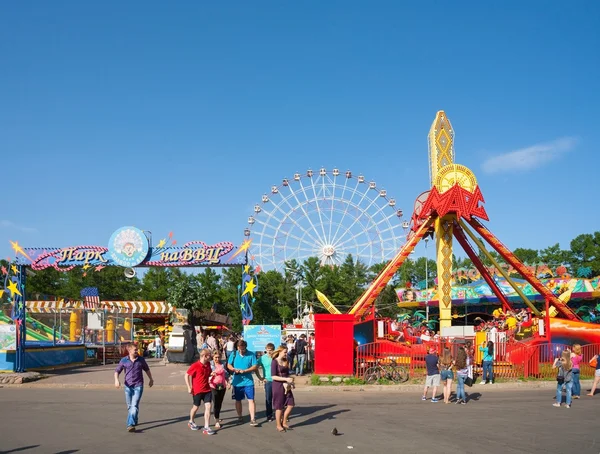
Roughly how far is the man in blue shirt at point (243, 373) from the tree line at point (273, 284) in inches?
1835

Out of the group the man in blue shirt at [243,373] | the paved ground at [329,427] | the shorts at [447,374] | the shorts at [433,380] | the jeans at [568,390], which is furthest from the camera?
the shorts at [433,380]

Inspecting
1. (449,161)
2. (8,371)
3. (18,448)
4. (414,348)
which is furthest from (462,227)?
(18,448)

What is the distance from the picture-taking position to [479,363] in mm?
20984

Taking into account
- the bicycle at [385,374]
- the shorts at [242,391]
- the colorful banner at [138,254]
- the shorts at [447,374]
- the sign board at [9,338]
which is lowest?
the bicycle at [385,374]

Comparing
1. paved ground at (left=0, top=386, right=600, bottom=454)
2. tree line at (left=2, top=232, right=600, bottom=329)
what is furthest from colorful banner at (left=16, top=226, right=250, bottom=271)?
tree line at (left=2, top=232, right=600, bottom=329)

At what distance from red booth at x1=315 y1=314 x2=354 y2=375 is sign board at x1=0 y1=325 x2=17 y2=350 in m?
11.4

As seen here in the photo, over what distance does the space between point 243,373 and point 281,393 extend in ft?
3.25

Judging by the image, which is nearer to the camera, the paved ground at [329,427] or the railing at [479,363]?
the paved ground at [329,427]

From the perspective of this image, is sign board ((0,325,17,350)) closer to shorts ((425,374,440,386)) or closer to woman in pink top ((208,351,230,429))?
woman in pink top ((208,351,230,429))

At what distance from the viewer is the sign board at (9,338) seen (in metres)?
23.1

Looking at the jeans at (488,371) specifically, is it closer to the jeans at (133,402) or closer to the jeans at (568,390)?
the jeans at (568,390)

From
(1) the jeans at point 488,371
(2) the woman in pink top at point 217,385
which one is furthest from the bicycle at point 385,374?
(2) the woman in pink top at point 217,385

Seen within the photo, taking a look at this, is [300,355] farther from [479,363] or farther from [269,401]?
[269,401]

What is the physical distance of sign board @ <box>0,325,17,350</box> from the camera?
2312cm
